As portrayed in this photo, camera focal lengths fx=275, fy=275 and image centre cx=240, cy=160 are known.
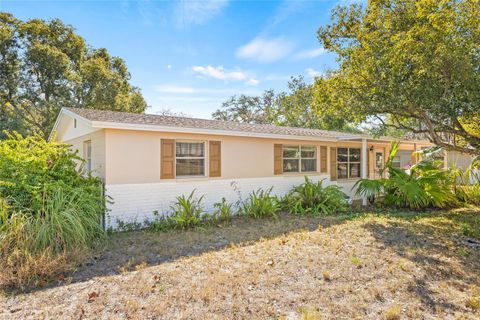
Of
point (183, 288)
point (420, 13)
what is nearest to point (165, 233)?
point (183, 288)

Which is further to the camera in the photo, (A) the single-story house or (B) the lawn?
(A) the single-story house

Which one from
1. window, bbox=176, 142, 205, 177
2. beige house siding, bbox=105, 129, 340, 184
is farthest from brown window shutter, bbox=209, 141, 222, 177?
window, bbox=176, 142, 205, 177

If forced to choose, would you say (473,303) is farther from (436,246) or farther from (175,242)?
(175,242)

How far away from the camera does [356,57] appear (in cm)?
700

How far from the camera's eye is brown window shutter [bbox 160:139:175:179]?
8188 millimetres

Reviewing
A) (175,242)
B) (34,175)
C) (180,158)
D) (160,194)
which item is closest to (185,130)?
(180,158)

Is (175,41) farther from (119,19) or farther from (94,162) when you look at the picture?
(94,162)

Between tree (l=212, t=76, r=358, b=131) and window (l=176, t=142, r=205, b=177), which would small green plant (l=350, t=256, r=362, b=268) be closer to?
window (l=176, t=142, r=205, b=177)

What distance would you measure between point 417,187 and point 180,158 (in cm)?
818

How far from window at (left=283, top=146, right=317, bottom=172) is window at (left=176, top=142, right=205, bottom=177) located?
370 centimetres

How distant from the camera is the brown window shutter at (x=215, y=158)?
9.06 m

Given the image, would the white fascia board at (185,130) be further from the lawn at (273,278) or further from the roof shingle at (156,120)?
the lawn at (273,278)

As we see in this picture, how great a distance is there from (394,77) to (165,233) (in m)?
6.75

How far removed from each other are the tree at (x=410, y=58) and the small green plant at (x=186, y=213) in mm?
5265
